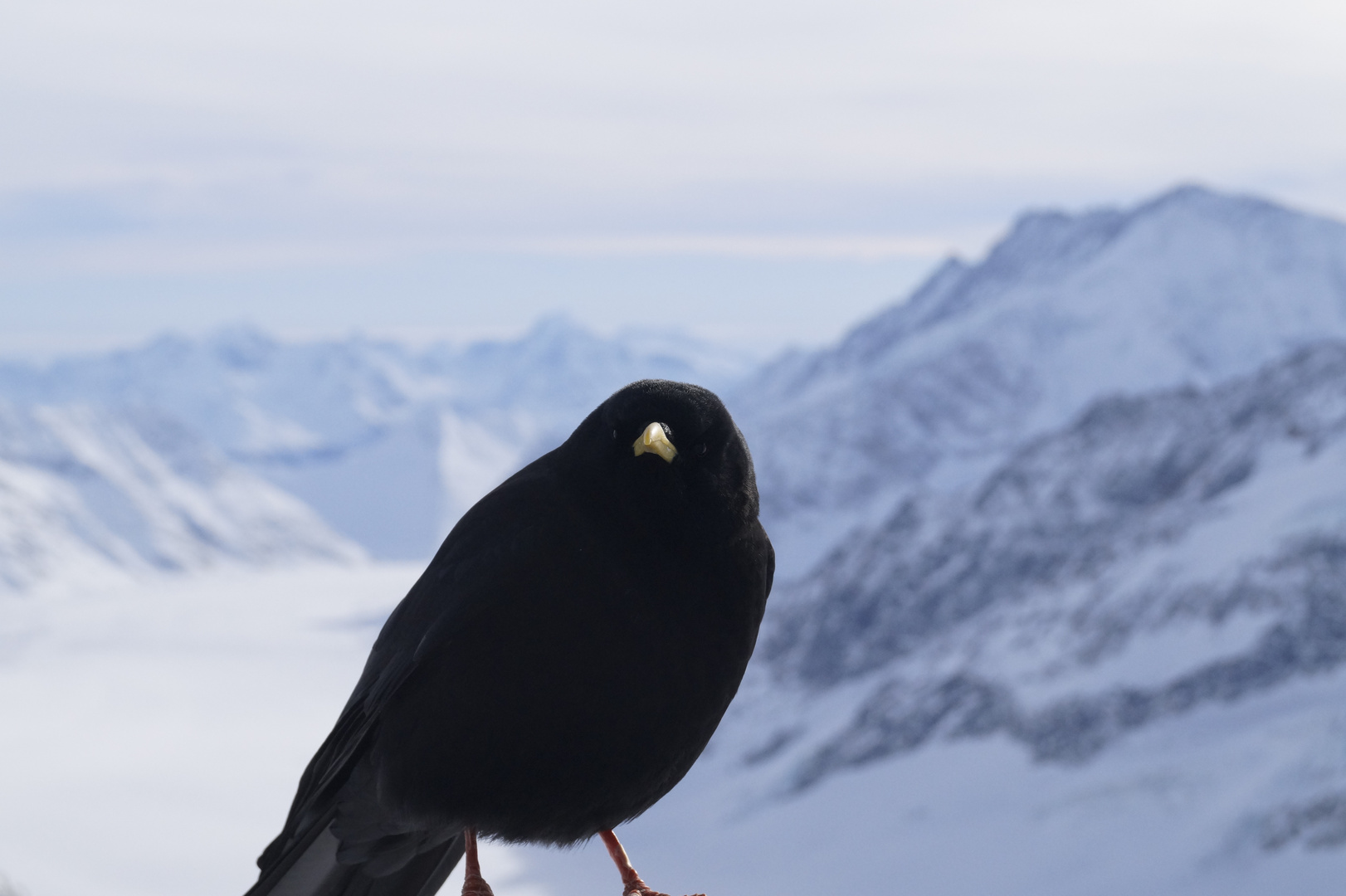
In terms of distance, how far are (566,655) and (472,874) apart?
1.40 m

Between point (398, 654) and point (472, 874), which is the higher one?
point (398, 654)

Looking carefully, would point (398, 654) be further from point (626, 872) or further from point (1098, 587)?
point (1098, 587)

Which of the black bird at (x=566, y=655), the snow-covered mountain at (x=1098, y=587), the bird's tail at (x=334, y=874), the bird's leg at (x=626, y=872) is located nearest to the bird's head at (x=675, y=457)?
the black bird at (x=566, y=655)

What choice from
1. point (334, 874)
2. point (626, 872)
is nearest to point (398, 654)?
point (334, 874)

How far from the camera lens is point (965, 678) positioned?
5586 inches

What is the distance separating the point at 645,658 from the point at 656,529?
614 mm

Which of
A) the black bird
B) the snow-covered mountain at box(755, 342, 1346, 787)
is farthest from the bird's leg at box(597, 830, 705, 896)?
the snow-covered mountain at box(755, 342, 1346, 787)

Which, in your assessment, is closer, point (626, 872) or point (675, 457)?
point (675, 457)

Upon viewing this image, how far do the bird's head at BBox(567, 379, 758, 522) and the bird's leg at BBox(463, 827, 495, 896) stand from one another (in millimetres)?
1862

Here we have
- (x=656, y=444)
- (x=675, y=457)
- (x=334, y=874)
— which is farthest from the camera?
(x=334, y=874)

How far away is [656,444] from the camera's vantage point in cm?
581

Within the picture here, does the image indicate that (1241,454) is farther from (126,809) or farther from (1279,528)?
(126,809)

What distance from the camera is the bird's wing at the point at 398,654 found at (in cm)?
625

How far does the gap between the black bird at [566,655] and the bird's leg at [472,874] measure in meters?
0.02
